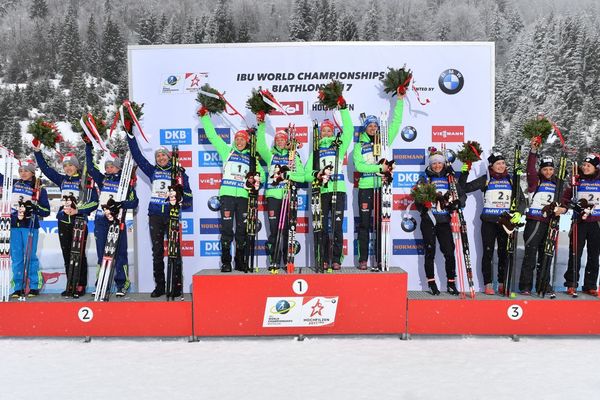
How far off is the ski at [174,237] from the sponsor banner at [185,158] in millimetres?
645

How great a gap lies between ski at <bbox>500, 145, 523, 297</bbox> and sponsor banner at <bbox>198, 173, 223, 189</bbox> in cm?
336

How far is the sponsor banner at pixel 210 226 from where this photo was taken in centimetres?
579

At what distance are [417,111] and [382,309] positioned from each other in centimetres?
256

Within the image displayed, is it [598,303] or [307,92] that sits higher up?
[307,92]

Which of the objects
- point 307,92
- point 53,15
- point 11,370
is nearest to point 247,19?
point 53,15

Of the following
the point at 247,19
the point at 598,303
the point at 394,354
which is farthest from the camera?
the point at 247,19

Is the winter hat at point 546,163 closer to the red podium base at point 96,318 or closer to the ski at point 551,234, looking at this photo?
the ski at point 551,234

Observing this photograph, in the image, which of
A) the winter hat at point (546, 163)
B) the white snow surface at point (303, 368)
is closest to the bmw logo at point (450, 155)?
the winter hat at point (546, 163)

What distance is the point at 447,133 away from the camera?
5734 mm

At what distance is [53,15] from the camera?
41.4 metres

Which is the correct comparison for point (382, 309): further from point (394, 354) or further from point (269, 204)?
point (269, 204)

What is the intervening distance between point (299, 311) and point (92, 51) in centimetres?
4021

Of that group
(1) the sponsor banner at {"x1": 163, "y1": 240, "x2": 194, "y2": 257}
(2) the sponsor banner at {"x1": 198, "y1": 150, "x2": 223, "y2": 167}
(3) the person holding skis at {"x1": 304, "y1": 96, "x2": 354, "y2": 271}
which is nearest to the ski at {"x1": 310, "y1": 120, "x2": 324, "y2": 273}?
(3) the person holding skis at {"x1": 304, "y1": 96, "x2": 354, "y2": 271}

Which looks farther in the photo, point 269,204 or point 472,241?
point 472,241
